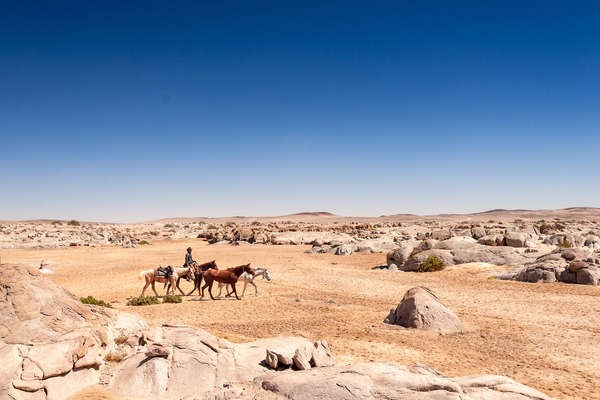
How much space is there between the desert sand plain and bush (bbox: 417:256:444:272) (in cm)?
120

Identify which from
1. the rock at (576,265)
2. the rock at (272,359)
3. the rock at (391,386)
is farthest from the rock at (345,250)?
the rock at (391,386)

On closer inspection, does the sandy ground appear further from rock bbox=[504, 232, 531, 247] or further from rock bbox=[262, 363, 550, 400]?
rock bbox=[504, 232, 531, 247]

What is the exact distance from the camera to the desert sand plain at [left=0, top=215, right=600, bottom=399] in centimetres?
1215

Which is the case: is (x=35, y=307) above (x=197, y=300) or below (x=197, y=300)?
above

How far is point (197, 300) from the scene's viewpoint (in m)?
22.2

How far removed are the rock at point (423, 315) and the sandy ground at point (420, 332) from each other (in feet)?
1.74

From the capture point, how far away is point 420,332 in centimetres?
1520

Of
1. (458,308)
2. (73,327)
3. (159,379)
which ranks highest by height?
(73,327)

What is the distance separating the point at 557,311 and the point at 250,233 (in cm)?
5248

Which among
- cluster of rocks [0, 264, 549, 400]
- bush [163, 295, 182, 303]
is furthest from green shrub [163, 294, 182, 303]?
cluster of rocks [0, 264, 549, 400]

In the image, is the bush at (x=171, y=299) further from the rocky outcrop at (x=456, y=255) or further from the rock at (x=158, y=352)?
the rocky outcrop at (x=456, y=255)

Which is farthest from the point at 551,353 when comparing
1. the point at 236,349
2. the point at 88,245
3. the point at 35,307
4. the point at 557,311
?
the point at 88,245

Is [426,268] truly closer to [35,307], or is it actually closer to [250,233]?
[35,307]

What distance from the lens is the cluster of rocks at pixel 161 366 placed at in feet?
23.4
